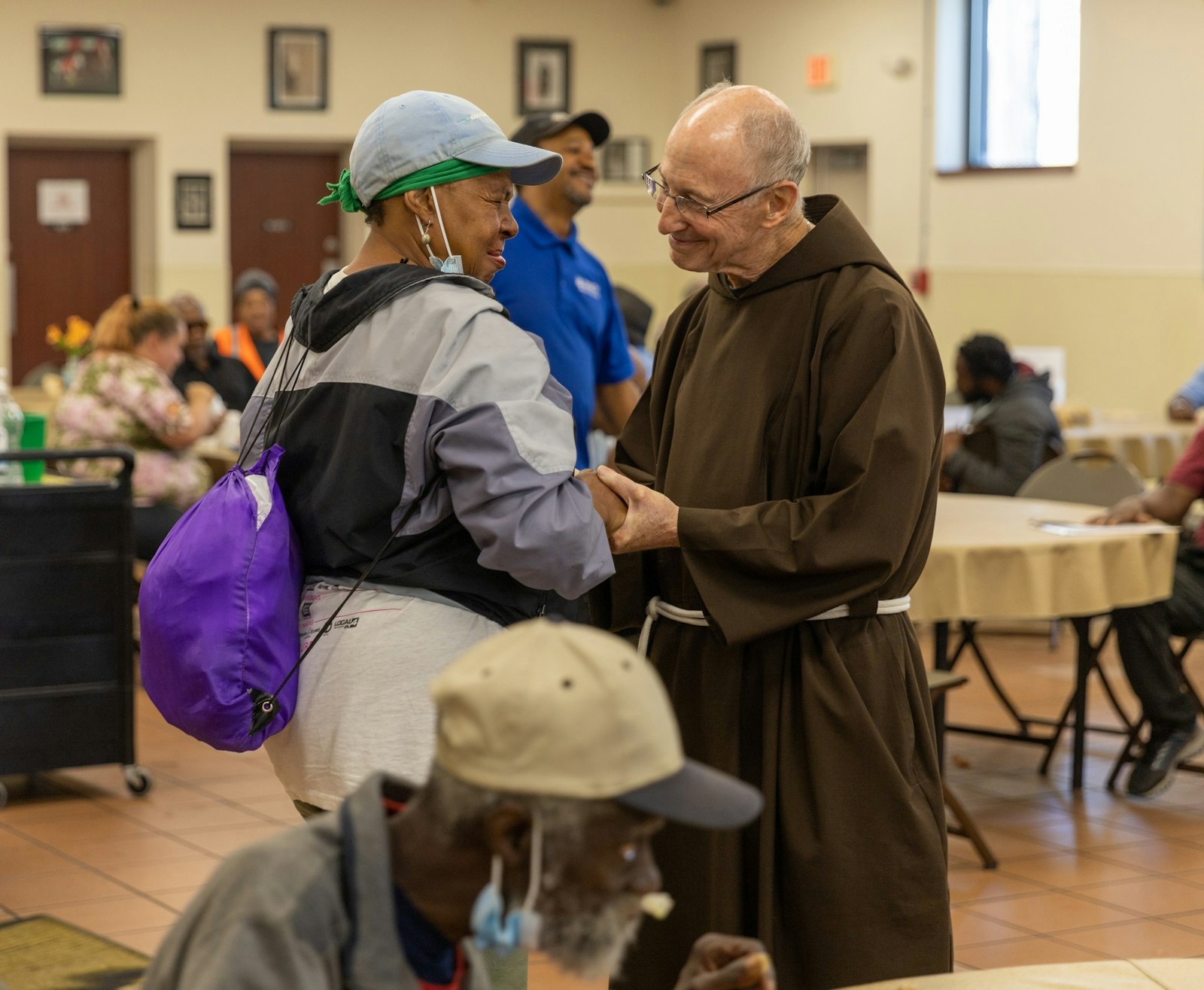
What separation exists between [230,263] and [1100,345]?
6790 millimetres

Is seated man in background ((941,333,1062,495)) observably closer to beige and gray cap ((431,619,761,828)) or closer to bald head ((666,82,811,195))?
bald head ((666,82,811,195))

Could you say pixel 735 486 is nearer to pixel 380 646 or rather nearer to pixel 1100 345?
pixel 380 646

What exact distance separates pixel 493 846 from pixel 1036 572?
3.56 m

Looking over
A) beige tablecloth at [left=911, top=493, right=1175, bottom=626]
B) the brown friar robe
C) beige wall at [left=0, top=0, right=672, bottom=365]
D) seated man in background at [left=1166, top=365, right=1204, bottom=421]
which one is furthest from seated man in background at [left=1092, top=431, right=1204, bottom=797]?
beige wall at [left=0, top=0, right=672, bottom=365]

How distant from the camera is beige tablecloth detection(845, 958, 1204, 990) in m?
1.61

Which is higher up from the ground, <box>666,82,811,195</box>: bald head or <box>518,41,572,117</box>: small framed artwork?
<box>518,41,572,117</box>: small framed artwork

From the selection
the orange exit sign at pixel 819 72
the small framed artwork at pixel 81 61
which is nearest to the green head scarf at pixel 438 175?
the orange exit sign at pixel 819 72

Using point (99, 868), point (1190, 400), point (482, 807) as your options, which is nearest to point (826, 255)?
point (482, 807)

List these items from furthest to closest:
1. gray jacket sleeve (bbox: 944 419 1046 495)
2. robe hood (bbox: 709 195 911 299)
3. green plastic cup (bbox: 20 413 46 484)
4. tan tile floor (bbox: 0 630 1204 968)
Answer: gray jacket sleeve (bbox: 944 419 1046 495) < green plastic cup (bbox: 20 413 46 484) < tan tile floor (bbox: 0 630 1204 968) < robe hood (bbox: 709 195 911 299)

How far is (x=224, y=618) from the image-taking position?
1.94 metres

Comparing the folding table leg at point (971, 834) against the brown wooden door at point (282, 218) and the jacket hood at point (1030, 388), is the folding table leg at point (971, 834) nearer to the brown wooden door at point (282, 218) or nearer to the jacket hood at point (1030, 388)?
the jacket hood at point (1030, 388)

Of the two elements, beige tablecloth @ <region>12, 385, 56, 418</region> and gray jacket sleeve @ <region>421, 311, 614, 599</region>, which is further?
beige tablecloth @ <region>12, 385, 56, 418</region>

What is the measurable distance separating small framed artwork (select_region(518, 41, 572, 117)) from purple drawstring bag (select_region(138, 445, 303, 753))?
38.4ft

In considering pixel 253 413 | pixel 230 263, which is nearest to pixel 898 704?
pixel 253 413
